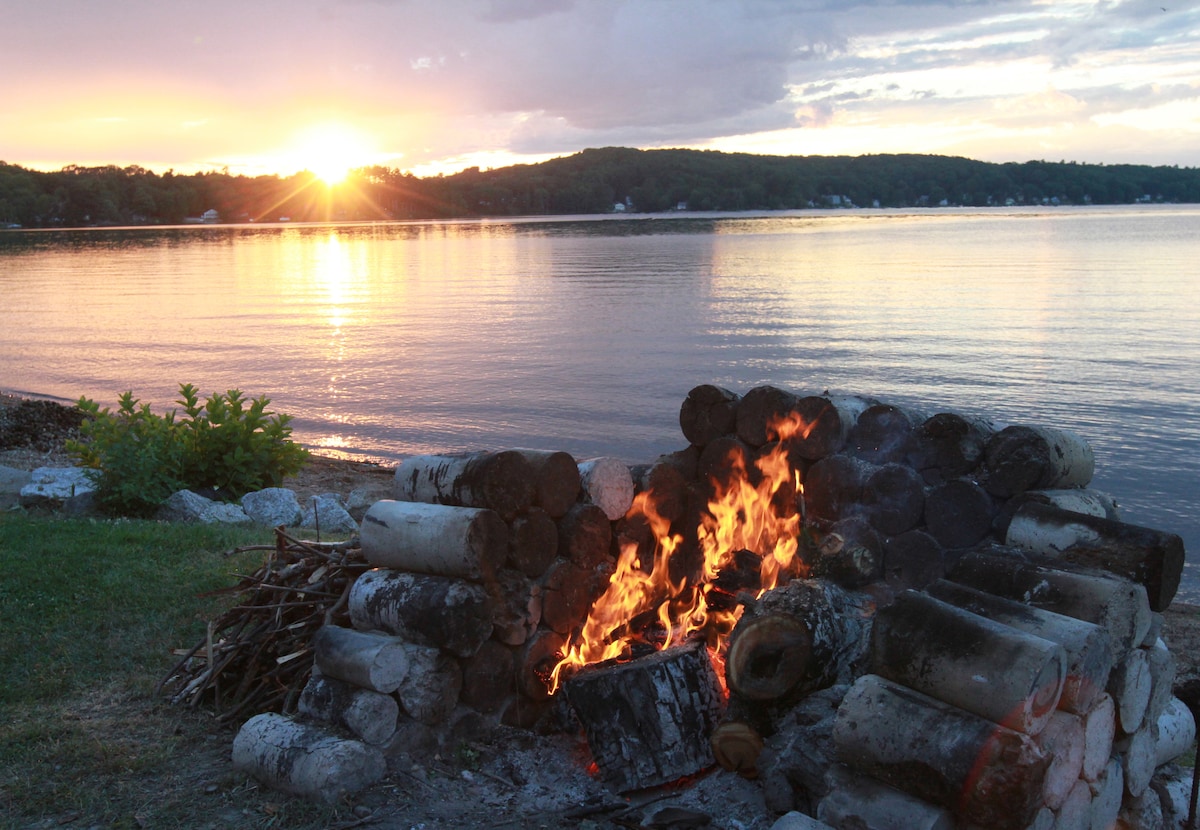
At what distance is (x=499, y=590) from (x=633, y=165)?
160147mm

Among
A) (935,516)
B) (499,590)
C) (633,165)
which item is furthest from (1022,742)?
(633,165)

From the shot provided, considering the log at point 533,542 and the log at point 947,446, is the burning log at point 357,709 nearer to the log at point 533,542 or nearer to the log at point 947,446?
the log at point 533,542

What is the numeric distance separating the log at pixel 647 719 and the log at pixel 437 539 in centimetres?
85

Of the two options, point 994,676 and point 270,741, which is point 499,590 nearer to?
point 270,741

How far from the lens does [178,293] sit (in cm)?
4931

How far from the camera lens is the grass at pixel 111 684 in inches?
191

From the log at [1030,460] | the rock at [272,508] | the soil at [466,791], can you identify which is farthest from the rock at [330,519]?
the log at [1030,460]

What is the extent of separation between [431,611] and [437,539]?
0.41 metres

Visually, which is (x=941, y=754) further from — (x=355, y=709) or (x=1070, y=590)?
(x=355, y=709)

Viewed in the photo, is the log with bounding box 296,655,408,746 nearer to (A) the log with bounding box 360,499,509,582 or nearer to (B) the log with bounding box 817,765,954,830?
(A) the log with bounding box 360,499,509,582

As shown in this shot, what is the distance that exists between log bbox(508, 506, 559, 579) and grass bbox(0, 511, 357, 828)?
1.65m

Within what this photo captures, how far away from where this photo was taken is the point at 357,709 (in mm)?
5156

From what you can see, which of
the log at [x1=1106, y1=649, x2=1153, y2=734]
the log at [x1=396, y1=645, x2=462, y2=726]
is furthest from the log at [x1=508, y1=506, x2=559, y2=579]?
the log at [x1=1106, y1=649, x2=1153, y2=734]

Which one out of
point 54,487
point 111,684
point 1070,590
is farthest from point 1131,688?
point 54,487
